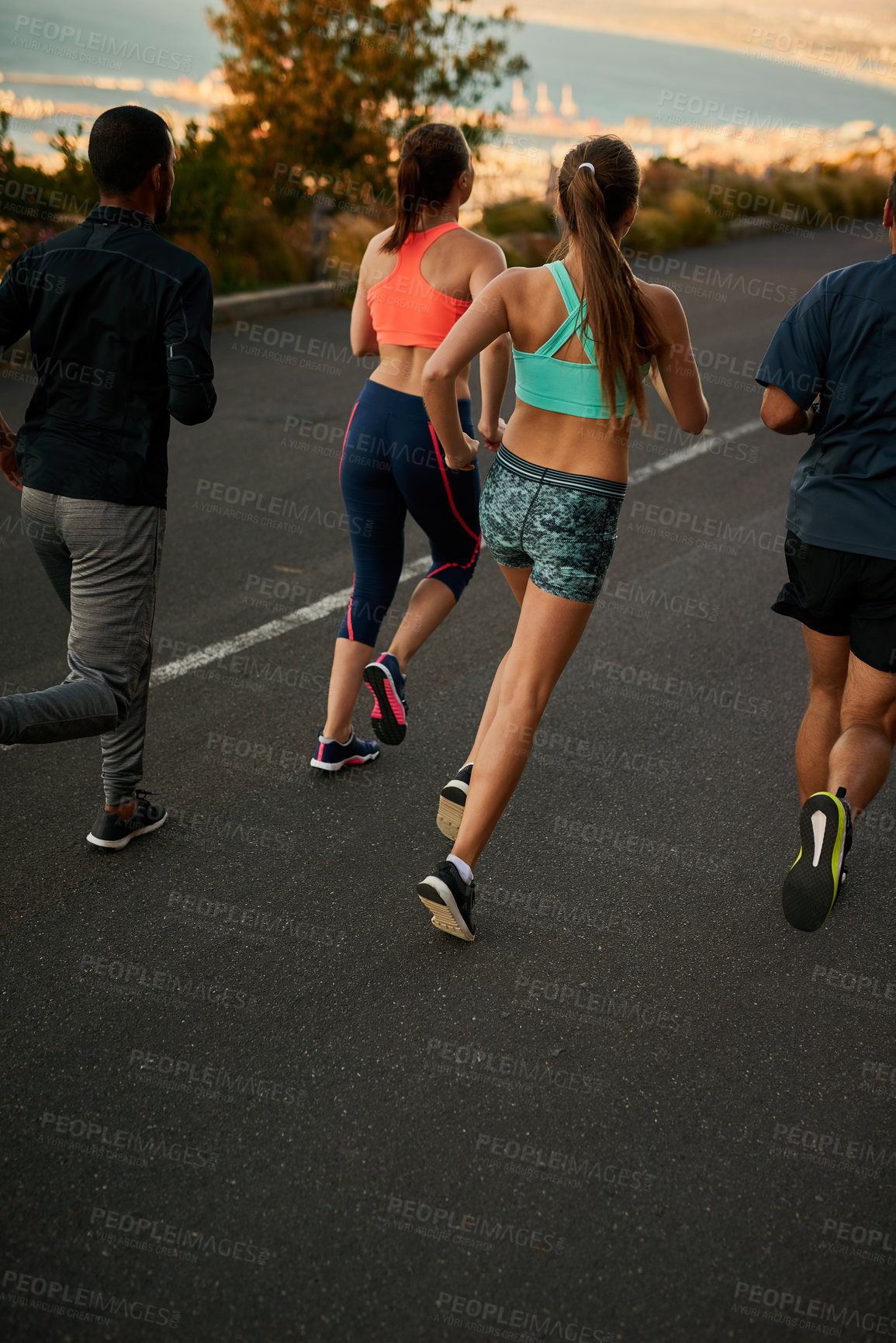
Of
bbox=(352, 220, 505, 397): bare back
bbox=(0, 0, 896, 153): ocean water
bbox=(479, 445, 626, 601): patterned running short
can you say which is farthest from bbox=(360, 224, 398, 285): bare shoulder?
bbox=(0, 0, 896, 153): ocean water

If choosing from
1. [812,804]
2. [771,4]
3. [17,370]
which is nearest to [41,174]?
→ [17,370]

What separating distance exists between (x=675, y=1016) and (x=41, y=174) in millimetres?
10716

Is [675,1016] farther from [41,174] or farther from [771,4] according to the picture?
[771,4]

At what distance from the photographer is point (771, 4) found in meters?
35.4

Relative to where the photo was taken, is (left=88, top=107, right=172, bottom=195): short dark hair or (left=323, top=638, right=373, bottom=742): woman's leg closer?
(left=88, top=107, right=172, bottom=195): short dark hair

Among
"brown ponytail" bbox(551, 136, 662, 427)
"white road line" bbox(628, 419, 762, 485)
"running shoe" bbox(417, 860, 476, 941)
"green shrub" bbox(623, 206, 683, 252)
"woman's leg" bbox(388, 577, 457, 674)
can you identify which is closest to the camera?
"brown ponytail" bbox(551, 136, 662, 427)

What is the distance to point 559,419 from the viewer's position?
9.60 feet

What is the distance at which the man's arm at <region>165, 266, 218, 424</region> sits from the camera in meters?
2.91

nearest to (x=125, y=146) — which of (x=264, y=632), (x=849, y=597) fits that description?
(x=849, y=597)

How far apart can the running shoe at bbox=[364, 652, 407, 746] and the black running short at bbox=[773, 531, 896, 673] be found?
55.7 inches

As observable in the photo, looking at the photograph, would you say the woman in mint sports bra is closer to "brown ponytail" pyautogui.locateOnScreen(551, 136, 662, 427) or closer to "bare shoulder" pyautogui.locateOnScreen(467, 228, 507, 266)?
"brown ponytail" pyautogui.locateOnScreen(551, 136, 662, 427)

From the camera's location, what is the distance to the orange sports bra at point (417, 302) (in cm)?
350

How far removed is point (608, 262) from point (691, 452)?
5.98m

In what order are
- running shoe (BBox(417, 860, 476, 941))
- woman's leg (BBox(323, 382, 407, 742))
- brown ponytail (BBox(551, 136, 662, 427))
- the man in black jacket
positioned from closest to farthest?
brown ponytail (BBox(551, 136, 662, 427)) → the man in black jacket → running shoe (BBox(417, 860, 476, 941)) → woman's leg (BBox(323, 382, 407, 742))
